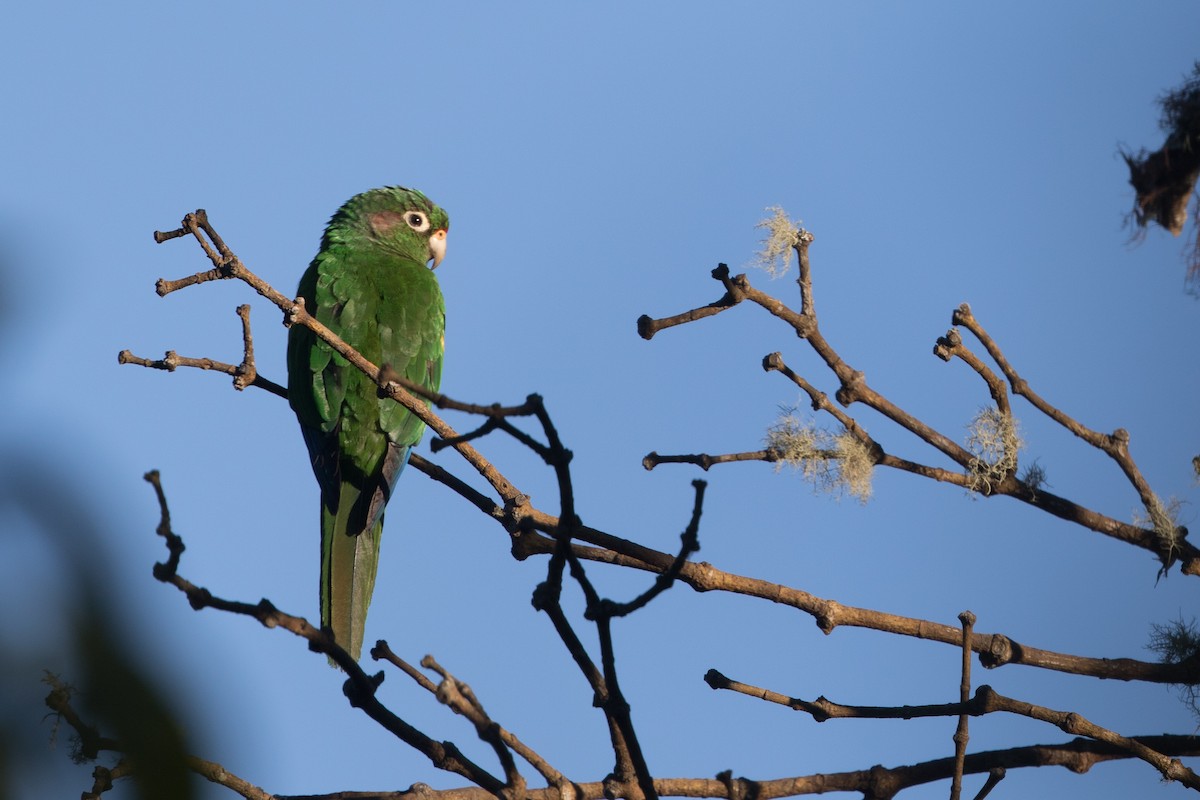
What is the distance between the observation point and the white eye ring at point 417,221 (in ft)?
19.5

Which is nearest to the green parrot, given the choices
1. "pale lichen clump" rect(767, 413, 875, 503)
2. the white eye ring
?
the white eye ring

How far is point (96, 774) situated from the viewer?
2090 millimetres


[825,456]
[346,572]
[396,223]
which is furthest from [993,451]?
[396,223]

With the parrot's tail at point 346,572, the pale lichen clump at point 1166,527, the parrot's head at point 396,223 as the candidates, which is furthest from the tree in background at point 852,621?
the parrot's head at point 396,223

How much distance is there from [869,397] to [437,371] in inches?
114

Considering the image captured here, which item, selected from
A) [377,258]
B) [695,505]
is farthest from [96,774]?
[377,258]

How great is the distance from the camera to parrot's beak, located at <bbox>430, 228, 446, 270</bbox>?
6059 millimetres

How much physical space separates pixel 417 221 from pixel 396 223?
132 millimetres

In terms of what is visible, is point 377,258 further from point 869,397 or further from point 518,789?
point 518,789

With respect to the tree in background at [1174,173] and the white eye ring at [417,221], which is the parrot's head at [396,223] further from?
the tree in background at [1174,173]

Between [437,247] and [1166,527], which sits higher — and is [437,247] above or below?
above

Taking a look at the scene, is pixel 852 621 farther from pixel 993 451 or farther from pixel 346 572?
pixel 346 572

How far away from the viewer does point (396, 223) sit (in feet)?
19.3

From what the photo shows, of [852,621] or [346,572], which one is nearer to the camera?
[852,621]
